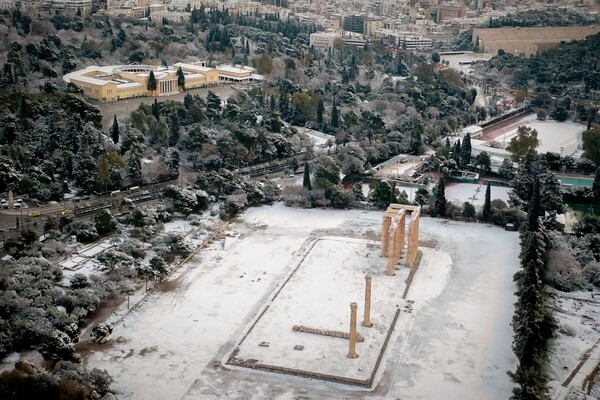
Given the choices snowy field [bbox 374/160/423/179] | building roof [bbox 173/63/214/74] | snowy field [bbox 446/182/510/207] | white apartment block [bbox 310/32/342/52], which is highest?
white apartment block [bbox 310/32/342/52]

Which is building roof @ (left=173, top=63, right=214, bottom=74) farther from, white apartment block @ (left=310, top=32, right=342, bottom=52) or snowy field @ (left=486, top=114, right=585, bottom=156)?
snowy field @ (left=486, top=114, right=585, bottom=156)

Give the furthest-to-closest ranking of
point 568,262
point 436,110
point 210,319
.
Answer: point 436,110
point 568,262
point 210,319

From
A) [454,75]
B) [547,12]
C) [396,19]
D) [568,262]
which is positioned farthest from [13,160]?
[547,12]

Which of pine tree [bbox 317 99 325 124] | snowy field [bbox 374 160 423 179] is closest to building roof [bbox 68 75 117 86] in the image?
pine tree [bbox 317 99 325 124]

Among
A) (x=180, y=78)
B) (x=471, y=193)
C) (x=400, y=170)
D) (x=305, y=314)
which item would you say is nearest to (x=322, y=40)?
(x=180, y=78)

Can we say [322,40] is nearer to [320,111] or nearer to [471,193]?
[320,111]

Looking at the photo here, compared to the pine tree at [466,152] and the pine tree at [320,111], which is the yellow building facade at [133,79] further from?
the pine tree at [466,152]

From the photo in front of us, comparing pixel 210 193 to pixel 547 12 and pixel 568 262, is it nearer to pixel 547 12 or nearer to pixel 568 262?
pixel 568 262

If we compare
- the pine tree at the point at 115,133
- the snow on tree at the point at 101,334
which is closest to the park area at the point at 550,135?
the pine tree at the point at 115,133
